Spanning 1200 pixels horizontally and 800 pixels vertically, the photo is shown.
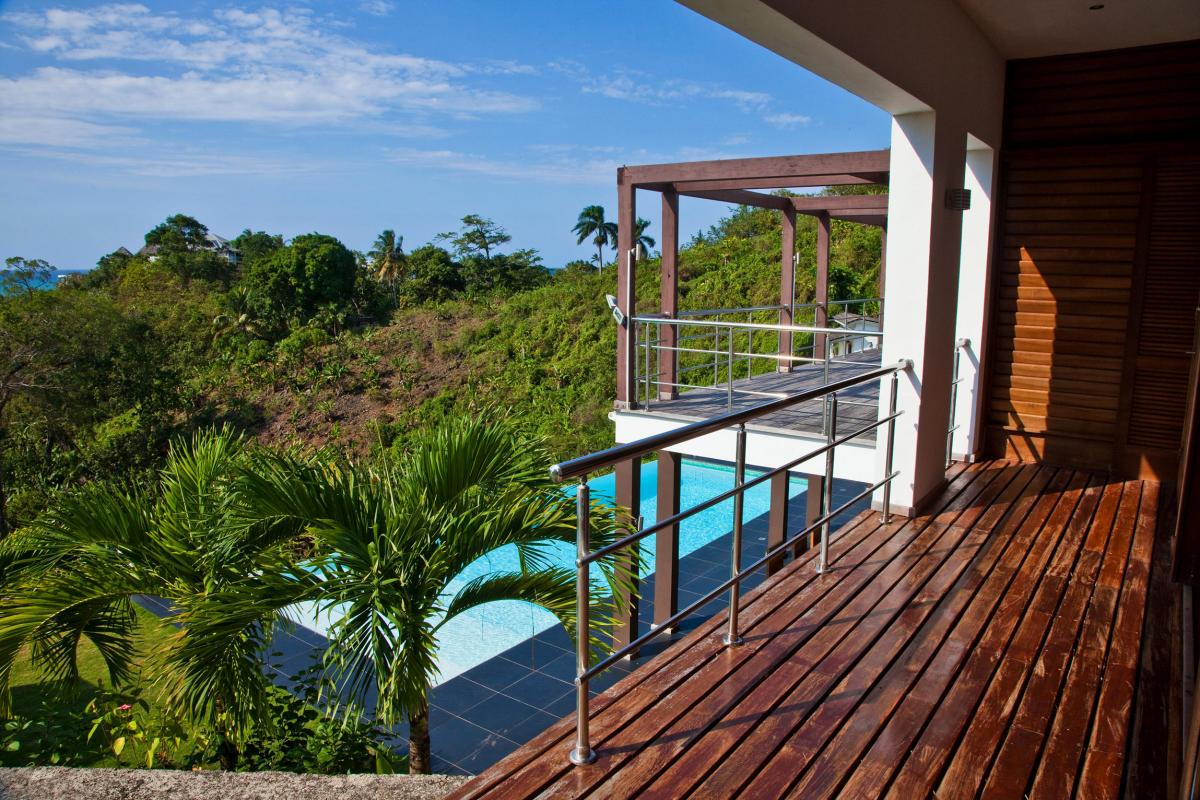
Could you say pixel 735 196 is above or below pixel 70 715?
above

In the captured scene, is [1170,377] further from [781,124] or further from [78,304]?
[781,124]

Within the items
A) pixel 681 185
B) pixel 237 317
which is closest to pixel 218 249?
pixel 237 317

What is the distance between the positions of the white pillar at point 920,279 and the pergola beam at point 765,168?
96.8 inches

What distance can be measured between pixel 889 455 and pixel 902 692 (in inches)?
70.8

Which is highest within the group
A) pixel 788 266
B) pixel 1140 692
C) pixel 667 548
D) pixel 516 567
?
pixel 788 266

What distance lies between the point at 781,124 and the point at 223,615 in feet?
135

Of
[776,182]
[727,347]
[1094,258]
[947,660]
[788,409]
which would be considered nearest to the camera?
[947,660]

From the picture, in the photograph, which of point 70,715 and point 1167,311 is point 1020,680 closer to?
point 1167,311

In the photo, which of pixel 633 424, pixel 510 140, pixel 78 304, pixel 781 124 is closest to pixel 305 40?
pixel 510 140

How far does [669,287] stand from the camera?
8352mm

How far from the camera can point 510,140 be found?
146ft

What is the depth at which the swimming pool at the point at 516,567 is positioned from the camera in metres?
8.52

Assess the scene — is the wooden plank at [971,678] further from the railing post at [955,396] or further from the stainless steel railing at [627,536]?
the railing post at [955,396]

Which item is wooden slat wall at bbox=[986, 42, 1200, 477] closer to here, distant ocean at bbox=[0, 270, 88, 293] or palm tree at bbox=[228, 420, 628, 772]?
palm tree at bbox=[228, 420, 628, 772]
